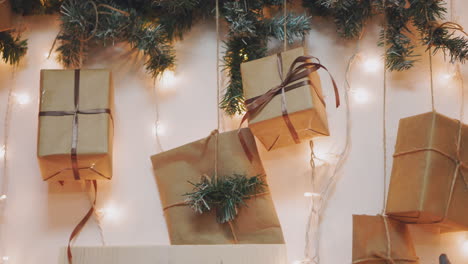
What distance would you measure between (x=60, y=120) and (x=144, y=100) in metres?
0.28

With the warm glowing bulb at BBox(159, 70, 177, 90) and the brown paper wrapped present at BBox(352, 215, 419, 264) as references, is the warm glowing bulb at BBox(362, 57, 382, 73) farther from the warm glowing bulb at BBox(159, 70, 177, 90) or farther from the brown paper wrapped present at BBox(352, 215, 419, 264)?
Answer: the warm glowing bulb at BBox(159, 70, 177, 90)

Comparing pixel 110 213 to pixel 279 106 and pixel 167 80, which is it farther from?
pixel 279 106

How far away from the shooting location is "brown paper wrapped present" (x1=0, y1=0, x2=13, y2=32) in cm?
154

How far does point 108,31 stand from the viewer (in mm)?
1519

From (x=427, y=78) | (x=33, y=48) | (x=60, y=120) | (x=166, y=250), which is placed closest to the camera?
(x=166, y=250)

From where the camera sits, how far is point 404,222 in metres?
1.33

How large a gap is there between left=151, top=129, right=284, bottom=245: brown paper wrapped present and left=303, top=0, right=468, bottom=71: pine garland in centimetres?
46

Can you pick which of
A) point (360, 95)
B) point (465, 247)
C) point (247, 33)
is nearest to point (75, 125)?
point (247, 33)

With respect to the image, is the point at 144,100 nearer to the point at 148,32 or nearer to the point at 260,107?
the point at 148,32

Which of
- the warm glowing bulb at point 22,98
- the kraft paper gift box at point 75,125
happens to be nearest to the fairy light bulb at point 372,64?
the kraft paper gift box at point 75,125

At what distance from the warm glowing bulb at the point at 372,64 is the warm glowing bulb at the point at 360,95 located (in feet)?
0.23

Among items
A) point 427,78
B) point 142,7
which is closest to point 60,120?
point 142,7

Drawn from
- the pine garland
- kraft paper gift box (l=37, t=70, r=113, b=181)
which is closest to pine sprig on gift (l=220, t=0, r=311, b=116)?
the pine garland

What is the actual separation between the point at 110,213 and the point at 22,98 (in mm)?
463
